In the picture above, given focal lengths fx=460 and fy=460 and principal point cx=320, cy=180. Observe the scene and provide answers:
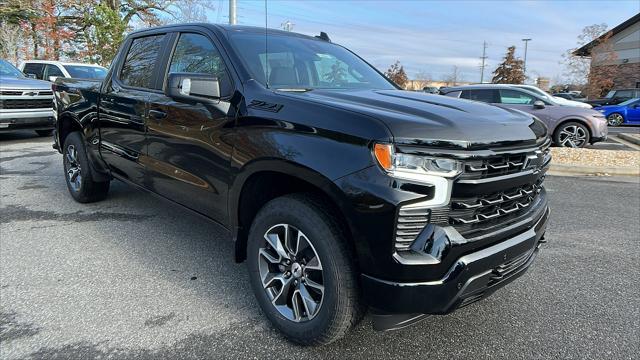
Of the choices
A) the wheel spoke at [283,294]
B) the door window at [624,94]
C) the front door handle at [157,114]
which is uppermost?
the door window at [624,94]

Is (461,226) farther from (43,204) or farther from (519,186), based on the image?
(43,204)

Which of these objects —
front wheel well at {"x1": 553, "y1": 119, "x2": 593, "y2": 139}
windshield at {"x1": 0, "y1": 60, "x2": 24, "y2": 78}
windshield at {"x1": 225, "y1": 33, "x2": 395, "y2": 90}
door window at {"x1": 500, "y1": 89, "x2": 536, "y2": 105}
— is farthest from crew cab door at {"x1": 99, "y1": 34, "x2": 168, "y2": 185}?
front wheel well at {"x1": 553, "y1": 119, "x2": 593, "y2": 139}

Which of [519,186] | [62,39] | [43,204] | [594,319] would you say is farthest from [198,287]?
[62,39]

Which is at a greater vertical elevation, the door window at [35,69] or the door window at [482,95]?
the door window at [35,69]

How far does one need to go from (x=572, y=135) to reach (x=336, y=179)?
10.8 metres

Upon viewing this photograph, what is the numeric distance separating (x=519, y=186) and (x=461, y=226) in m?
0.52

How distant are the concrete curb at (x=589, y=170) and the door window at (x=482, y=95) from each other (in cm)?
371

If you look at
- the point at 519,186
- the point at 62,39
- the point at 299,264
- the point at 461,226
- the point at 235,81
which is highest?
the point at 62,39

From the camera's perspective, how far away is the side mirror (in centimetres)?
286

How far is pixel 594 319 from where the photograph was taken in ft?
9.82

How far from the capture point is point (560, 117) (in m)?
11.1

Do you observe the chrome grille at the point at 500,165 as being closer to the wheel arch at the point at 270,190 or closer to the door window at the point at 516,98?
the wheel arch at the point at 270,190

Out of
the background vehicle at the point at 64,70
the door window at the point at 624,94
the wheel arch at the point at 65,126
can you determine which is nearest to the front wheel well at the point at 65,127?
the wheel arch at the point at 65,126

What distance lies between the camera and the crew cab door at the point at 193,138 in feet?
9.75
